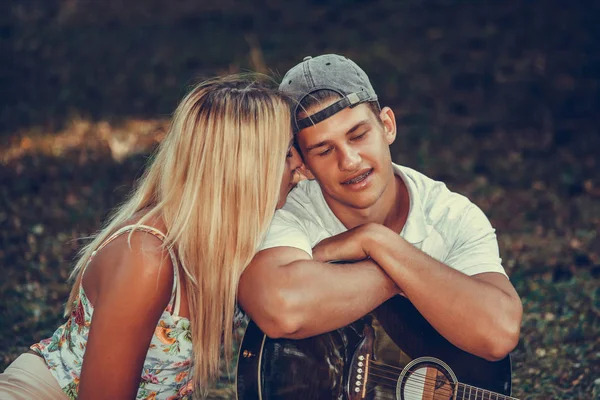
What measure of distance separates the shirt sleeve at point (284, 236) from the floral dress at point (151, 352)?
16.8 inches

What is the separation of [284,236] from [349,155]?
52 cm

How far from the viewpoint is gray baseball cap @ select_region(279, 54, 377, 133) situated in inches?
131

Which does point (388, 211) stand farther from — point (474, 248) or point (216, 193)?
point (216, 193)

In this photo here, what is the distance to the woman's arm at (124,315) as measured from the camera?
8.53 ft

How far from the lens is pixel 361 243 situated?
3.09 meters

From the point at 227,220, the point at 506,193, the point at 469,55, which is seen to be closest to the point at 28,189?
the point at 506,193

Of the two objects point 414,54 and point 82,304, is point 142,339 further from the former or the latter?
point 414,54

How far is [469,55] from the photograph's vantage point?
11.5m

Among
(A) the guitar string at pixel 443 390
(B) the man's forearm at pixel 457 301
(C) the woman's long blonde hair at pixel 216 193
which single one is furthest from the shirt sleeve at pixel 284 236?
(A) the guitar string at pixel 443 390

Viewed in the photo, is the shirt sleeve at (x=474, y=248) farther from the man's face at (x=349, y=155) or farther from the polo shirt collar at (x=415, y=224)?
the man's face at (x=349, y=155)

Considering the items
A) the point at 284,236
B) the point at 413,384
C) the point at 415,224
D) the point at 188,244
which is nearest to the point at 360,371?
the point at 413,384

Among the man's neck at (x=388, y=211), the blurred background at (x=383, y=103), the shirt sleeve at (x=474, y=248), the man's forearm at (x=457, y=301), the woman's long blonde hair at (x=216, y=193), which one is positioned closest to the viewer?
the woman's long blonde hair at (x=216, y=193)

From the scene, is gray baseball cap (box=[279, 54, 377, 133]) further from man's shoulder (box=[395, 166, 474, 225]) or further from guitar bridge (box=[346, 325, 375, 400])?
guitar bridge (box=[346, 325, 375, 400])

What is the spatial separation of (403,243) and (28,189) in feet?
18.2
